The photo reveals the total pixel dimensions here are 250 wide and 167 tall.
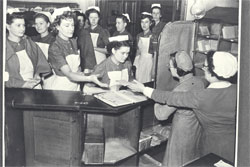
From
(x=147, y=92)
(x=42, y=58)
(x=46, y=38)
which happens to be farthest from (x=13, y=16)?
(x=147, y=92)

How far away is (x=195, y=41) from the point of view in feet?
9.77

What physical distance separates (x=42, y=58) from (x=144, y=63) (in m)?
1.39

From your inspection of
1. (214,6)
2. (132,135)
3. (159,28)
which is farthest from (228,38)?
(132,135)

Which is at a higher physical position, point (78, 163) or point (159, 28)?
point (159, 28)

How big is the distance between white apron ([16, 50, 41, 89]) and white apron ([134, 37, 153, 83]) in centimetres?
146

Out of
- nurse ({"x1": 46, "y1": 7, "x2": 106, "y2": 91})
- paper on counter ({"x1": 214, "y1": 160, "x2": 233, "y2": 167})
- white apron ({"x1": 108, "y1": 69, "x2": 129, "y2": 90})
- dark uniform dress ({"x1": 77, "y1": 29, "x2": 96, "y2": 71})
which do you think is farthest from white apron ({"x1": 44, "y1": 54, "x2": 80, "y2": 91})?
paper on counter ({"x1": 214, "y1": 160, "x2": 233, "y2": 167})

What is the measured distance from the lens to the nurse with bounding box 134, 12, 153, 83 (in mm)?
3396

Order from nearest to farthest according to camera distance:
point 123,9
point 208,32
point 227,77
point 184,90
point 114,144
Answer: point 227,77
point 184,90
point 114,144
point 208,32
point 123,9

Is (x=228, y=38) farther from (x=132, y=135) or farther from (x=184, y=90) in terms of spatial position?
(x=132, y=135)

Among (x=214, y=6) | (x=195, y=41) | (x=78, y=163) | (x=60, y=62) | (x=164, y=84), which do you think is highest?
(x=214, y=6)

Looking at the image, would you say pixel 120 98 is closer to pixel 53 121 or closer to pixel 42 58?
pixel 53 121

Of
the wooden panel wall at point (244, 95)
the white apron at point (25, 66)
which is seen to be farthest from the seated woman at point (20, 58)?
the wooden panel wall at point (244, 95)

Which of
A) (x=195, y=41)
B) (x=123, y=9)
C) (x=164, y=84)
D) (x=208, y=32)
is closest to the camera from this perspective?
(x=164, y=84)

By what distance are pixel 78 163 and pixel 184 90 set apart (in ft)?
→ 2.89
